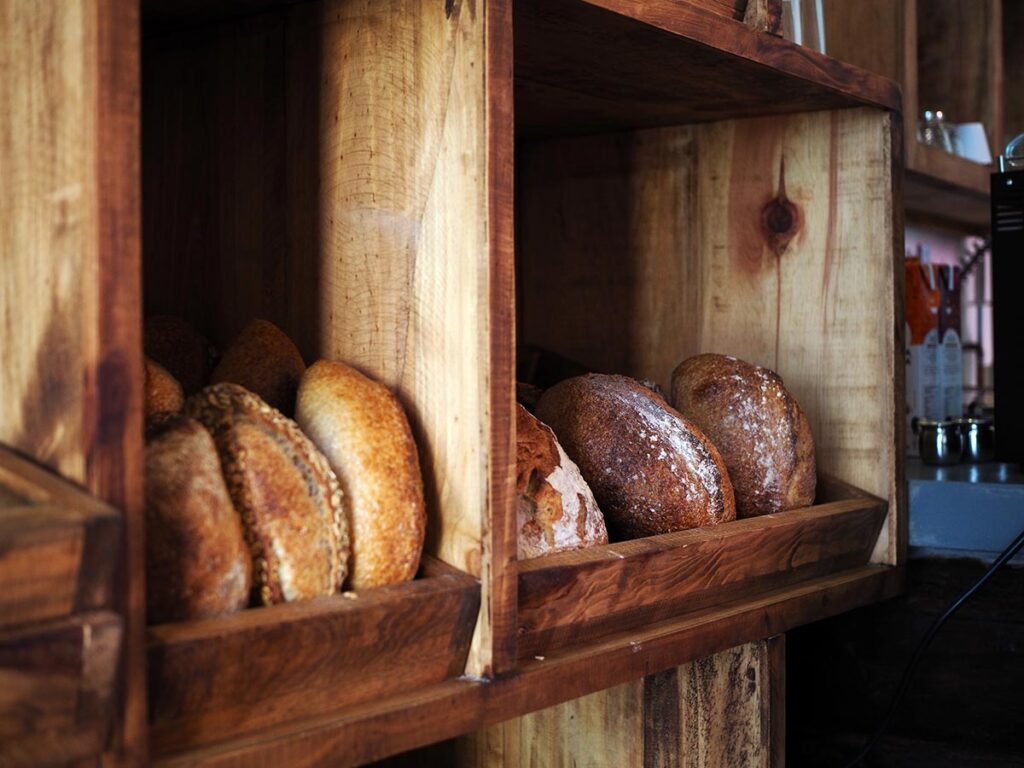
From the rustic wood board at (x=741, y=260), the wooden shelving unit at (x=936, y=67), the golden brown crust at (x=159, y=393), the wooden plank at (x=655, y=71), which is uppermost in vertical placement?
the wooden shelving unit at (x=936, y=67)

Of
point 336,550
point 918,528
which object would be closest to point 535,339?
point 918,528

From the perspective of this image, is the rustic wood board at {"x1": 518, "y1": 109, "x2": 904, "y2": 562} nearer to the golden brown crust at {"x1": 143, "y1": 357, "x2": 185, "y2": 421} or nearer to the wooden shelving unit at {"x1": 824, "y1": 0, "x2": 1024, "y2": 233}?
the wooden shelving unit at {"x1": 824, "y1": 0, "x2": 1024, "y2": 233}

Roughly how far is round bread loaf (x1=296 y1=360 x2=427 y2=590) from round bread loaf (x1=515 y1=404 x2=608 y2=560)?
19 centimetres

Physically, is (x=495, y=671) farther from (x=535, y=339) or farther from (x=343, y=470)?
(x=535, y=339)

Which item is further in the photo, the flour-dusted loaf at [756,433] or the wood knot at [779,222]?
the wood knot at [779,222]

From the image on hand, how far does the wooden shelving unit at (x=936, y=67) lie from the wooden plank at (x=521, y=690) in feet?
3.94

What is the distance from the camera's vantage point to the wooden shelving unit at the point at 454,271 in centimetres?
75

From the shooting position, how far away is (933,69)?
2.76 m

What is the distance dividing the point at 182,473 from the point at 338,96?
17.9 inches

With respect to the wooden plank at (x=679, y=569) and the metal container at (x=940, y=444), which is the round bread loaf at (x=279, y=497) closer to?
the wooden plank at (x=679, y=569)

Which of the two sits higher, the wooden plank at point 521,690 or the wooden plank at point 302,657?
the wooden plank at point 302,657

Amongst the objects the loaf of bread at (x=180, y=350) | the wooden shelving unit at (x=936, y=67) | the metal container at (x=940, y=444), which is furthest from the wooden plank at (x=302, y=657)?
the wooden shelving unit at (x=936, y=67)

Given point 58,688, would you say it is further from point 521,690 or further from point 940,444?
point 940,444

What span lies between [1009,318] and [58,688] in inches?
56.2
